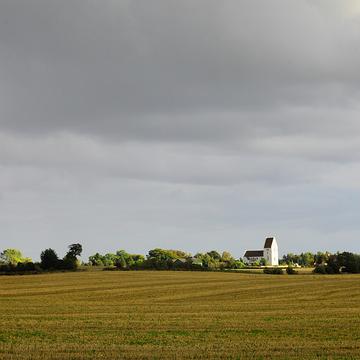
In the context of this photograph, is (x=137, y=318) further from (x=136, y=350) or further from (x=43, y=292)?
(x=43, y=292)

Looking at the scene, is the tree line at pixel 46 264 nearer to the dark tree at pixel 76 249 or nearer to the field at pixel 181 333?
the dark tree at pixel 76 249

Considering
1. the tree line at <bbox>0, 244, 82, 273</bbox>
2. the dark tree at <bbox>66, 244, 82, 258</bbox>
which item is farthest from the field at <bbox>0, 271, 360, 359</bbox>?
the dark tree at <bbox>66, 244, 82, 258</bbox>

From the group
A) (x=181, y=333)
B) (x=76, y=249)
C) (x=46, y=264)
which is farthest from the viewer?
(x=76, y=249)

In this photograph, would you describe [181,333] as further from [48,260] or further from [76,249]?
[76,249]

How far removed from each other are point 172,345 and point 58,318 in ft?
49.4

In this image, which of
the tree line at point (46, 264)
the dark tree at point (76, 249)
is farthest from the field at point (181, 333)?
the dark tree at point (76, 249)

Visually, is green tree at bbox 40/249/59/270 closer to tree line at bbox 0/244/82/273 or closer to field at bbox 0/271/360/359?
tree line at bbox 0/244/82/273

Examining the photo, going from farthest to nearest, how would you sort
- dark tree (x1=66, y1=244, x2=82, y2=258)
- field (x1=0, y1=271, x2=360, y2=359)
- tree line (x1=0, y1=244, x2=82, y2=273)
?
dark tree (x1=66, y1=244, x2=82, y2=258), tree line (x1=0, y1=244, x2=82, y2=273), field (x1=0, y1=271, x2=360, y2=359)

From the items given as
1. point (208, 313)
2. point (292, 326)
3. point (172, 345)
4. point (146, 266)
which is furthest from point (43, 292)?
point (146, 266)

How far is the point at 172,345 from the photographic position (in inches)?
993

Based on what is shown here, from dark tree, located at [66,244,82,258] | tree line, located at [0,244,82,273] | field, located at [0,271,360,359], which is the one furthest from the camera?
dark tree, located at [66,244,82,258]

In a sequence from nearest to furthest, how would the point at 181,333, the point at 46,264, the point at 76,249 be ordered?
the point at 181,333 < the point at 46,264 < the point at 76,249

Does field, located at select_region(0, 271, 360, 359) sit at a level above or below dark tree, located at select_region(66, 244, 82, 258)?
below

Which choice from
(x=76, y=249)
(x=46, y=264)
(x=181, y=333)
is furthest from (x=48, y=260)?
(x=181, y=333)
